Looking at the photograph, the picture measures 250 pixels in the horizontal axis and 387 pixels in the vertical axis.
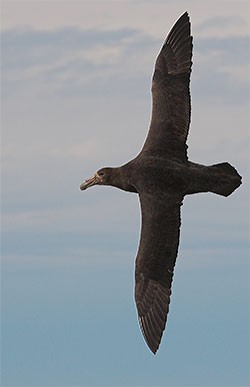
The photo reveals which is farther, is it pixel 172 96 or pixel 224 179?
pixel 172 96

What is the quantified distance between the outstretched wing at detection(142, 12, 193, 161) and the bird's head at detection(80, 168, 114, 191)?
85cm

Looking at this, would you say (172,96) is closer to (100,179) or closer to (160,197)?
(100,179)

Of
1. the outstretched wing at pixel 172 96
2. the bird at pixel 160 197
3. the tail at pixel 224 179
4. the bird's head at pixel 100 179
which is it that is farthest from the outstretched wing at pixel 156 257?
the bird's head at pixel 100 179

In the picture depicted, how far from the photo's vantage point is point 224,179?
20344 millimetres

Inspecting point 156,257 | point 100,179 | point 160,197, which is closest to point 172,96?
point 100,179

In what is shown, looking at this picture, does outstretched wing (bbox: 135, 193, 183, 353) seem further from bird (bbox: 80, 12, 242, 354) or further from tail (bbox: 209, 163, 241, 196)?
tail (bbox: 209, 163, 241, 196)

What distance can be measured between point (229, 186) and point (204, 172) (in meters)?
0.56

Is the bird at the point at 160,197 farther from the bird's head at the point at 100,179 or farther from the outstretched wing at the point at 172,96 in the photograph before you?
the bird's head at the point at 100,179

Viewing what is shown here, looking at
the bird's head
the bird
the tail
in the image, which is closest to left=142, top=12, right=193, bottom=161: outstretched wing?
the bird

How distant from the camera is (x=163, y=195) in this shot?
20031 mm

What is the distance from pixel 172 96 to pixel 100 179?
1.94 metres

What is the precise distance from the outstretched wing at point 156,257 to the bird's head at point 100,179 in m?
1.13

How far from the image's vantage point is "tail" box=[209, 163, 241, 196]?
20.3m

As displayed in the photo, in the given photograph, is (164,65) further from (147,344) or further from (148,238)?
(147,344)
